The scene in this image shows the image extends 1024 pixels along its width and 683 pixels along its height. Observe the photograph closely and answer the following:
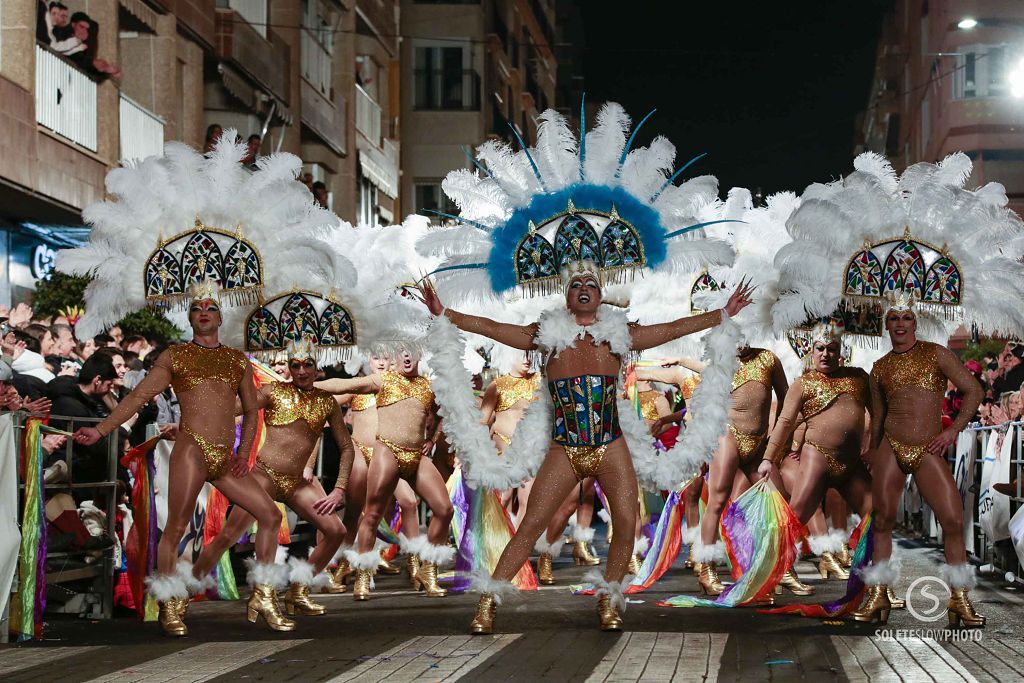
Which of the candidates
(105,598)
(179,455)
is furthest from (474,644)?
(105,598)

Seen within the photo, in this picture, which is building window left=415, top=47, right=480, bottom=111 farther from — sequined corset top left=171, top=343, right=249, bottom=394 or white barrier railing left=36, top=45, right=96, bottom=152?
sequined corset top left=171, top=343, right=249, bottom=394

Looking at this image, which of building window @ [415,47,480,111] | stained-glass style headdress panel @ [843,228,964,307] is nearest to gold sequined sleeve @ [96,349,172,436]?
stained-glass style headdress panel @ [843,228,964,307]

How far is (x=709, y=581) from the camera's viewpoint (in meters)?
11.1

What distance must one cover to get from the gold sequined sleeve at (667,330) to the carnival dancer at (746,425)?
2.59 m

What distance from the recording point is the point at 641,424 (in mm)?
9227

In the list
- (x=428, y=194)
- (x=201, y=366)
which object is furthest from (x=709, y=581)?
(x=428, y=194)

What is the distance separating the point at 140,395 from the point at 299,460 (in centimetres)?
145

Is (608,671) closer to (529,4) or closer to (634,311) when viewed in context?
(634,311)

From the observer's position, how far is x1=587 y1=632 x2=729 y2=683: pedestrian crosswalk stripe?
6973 millimetres

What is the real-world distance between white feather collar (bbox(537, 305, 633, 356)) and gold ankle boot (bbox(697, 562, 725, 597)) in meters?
2.69

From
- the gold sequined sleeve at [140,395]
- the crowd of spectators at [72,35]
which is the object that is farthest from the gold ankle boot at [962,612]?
the crowd of spectators at [72,35]

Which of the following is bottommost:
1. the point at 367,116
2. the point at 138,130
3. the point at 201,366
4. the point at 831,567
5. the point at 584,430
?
the point at 831,567

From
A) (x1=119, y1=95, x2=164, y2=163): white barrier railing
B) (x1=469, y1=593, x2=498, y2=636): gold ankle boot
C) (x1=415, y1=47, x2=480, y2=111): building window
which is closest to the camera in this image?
(x1=469, y1=593, x2=498, y2=636): gold ankle boot

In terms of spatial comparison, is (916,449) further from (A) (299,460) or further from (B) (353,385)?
(B) (353,385)
